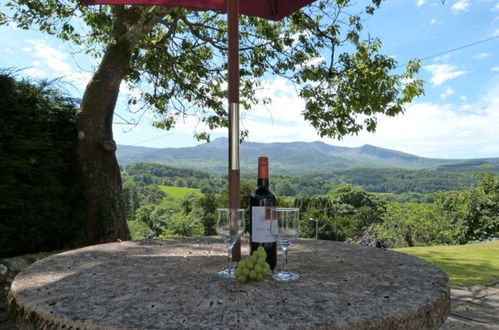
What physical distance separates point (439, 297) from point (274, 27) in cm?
652

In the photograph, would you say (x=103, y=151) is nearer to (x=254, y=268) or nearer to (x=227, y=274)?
(x=227, y=274)

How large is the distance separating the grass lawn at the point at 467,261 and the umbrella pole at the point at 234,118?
11.3ft

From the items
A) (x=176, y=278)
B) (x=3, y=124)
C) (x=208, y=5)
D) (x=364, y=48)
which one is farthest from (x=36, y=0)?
(x=176, y=278)

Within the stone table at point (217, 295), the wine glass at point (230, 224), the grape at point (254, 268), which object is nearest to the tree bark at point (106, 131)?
the stone table at point (217, 295)

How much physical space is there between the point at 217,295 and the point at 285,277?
11.6 inches

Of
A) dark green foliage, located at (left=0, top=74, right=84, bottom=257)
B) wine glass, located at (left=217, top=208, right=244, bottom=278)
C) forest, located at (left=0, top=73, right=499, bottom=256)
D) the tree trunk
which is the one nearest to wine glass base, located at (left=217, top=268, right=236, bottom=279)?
wine glass, located at (left=217, top=208, right=244, bottom=278)

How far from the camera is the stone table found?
936 millimetres

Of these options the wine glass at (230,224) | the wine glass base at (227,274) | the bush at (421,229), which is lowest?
the bush at (421,229)

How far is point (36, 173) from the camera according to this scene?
4.08 m

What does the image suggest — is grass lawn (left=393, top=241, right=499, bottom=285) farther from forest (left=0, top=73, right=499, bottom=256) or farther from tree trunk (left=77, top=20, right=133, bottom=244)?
tree trunk (left=77, top=20, right=133, bottom=244)

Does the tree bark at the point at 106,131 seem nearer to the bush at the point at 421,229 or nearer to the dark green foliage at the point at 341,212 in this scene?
the bush at the point at 421,229

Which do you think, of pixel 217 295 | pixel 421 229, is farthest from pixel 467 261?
pixel 217 295

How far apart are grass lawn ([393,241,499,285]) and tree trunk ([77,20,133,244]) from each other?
4.08 meters

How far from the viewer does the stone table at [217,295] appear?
936mm
